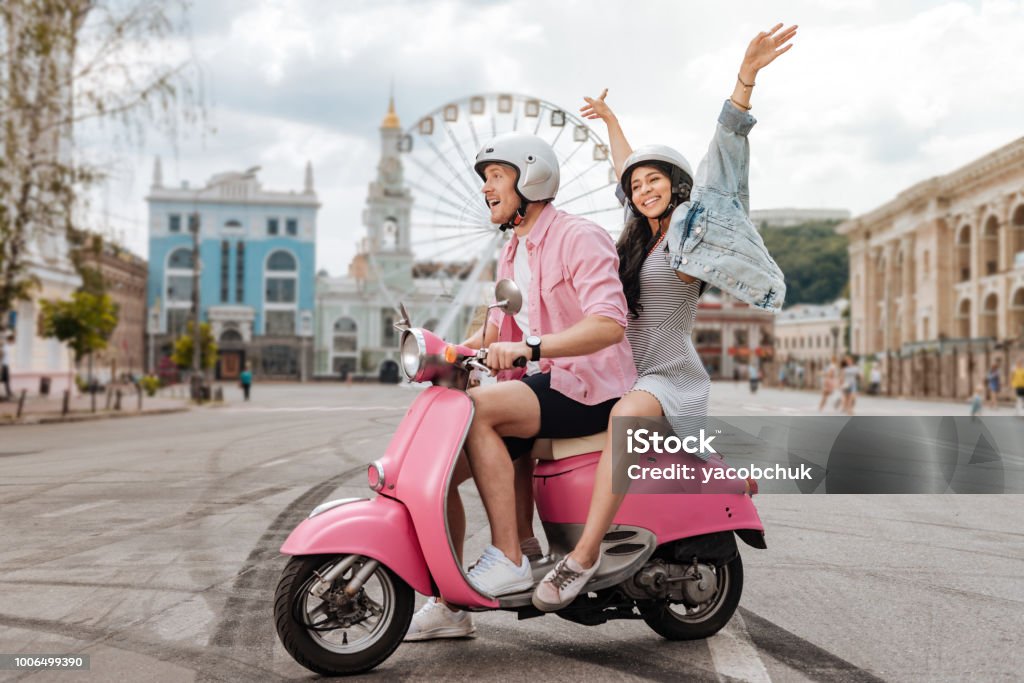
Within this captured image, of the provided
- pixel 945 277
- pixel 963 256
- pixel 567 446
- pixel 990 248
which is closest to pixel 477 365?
pixel 567 446

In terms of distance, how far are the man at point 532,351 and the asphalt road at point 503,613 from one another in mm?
474

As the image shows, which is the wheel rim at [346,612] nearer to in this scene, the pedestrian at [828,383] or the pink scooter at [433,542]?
the pink scooter at [433,542]

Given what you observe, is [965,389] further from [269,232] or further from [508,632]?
[269,232]

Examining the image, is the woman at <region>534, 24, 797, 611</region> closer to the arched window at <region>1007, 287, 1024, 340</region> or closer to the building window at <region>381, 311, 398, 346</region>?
the arched window at <region>1007, 287, 1024, 340</region>

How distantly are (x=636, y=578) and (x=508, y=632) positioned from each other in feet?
2.32

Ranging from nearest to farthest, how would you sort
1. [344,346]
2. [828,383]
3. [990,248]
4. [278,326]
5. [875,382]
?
[828,383]
[875,382]
[990,248]
[278,326]
[344,346]

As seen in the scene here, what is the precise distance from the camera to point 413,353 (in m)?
3.79

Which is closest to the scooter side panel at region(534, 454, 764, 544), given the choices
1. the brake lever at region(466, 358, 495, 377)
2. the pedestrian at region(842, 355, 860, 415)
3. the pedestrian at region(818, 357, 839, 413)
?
the brake lever at region(466, 358, 495, 377)

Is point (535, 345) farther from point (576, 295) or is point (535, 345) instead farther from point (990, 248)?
point (990, 248)

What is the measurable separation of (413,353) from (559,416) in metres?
0.58

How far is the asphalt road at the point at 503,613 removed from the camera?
396 centimetres

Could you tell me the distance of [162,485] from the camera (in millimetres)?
10055

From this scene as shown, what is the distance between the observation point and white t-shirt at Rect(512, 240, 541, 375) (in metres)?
4.23

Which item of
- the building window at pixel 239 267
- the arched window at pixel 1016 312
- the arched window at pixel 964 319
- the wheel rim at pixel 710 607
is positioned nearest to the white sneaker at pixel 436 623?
the wheel rim at pixel 710 607
